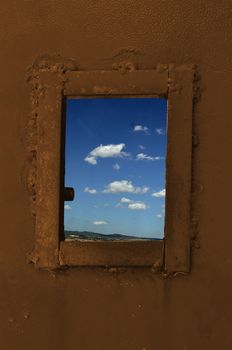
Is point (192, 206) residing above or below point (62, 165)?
below

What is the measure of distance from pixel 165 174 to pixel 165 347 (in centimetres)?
96

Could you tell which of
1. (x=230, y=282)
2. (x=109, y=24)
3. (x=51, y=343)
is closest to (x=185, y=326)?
(x=230, y=282)

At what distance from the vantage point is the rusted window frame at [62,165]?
248 centimetres

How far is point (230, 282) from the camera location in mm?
2494

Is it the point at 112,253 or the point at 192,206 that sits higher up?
the point at 192,206

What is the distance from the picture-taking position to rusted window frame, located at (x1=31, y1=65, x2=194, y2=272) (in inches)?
97.7

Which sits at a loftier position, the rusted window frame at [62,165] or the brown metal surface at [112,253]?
the rusted window frame at [62,165]

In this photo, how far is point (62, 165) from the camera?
8.45ft

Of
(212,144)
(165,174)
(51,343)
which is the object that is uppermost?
(212,144)

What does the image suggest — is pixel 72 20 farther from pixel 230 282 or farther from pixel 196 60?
pixel 230 282

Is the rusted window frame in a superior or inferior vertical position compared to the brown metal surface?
superior

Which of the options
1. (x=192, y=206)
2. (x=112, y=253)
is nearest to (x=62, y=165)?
(x=112, y=253)

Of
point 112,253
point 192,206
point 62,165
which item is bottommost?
point 112,253

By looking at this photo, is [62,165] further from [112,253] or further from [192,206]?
[192,206]
